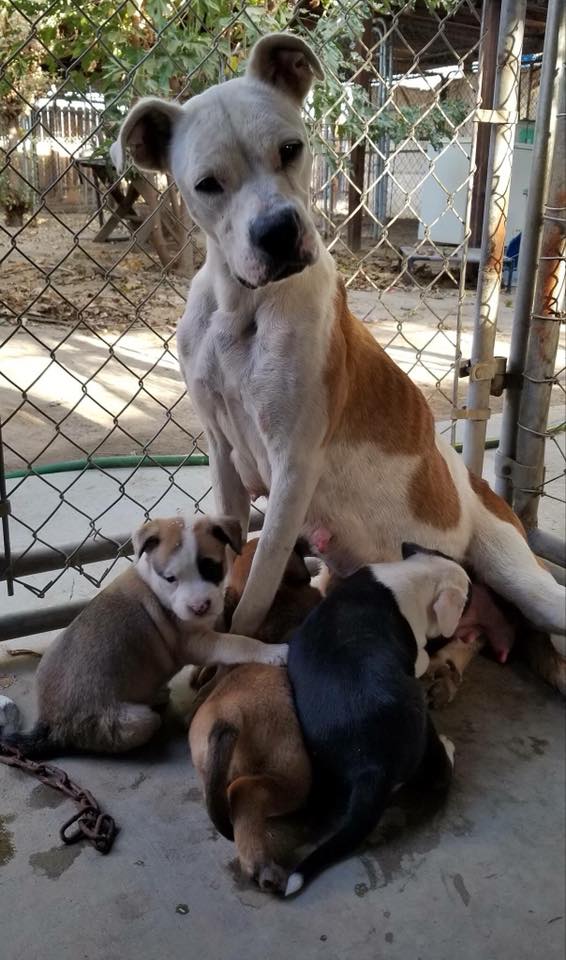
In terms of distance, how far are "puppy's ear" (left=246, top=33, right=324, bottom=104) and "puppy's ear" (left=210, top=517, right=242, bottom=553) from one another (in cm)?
109

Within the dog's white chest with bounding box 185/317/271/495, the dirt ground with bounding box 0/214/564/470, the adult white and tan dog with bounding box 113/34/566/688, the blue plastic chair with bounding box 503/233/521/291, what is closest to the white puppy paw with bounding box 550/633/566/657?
the adult white and tan dog with bounding box 113/34/566/688

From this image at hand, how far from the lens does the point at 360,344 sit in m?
2.24

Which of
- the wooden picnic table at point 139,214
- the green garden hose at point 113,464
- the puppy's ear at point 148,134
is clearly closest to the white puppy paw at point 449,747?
the puppy's ear at point 148,134

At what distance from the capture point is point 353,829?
1566 mm

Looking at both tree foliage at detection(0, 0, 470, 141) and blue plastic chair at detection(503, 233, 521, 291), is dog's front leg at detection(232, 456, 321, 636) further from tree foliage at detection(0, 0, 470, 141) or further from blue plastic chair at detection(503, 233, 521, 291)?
blue plastic chair at detection(503, 233, 521, 291)

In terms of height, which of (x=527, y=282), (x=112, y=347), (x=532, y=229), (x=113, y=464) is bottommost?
(x=113, y=464)

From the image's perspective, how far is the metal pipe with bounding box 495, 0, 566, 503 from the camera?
8.25ft

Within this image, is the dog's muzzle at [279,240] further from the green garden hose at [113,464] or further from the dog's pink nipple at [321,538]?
the green garden hose at [113,464]

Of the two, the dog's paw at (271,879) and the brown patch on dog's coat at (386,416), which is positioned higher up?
the brown patch on dog's coat at (386,416)

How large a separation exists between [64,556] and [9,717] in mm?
603

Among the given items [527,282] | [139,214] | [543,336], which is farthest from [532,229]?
[139,214]

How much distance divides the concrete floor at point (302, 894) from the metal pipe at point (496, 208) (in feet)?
4.15

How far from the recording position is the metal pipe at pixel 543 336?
8.36ft

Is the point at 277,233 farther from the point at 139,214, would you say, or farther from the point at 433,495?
the point at 139,214
